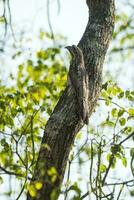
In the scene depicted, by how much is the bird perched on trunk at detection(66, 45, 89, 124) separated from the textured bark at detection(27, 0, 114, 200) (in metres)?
0.03

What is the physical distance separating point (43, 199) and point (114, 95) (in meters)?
1.31

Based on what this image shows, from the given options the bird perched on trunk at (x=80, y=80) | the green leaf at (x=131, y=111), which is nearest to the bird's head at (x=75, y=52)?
the bird perched on trunk at (x=80, y=80)

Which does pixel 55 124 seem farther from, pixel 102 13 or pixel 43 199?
pixel 102 13

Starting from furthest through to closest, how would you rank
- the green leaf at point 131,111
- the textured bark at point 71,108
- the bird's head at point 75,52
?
the green leaf at point 131,111 → the bird's head at point 75,52 → the textured bark at point 71,108

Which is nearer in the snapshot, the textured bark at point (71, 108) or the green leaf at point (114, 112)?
the textured bark at point (71, 108)

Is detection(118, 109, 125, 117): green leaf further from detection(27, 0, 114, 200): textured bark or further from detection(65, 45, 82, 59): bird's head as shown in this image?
detection(65, 45, 82, 59): bird's head

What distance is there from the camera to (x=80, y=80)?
2.61m

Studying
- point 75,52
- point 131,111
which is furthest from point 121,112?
point 75,52

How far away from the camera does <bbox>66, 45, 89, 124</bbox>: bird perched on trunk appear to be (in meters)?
2.56

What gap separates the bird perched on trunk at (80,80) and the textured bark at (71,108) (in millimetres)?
30

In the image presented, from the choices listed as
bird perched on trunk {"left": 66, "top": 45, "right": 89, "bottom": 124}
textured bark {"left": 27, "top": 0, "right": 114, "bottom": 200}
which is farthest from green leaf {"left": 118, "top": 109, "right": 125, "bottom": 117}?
bird perched on trunk {"left": 66, "top": 45, "right": 89, "bottom": 124}

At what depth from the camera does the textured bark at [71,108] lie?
7.92 ft

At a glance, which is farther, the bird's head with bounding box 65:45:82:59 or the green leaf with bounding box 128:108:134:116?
the green leaf with bounding box 128:108:134:116

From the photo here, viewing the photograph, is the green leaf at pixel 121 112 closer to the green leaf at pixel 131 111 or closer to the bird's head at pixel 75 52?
the green leaf at pixel 131 111
